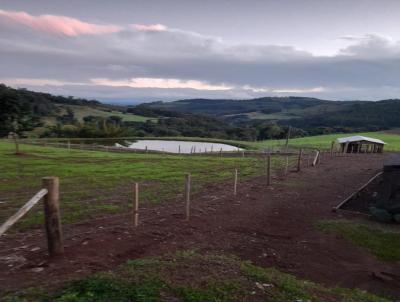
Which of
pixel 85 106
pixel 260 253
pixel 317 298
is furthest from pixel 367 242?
pixel 85 106

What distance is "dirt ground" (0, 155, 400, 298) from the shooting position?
8.63 metres

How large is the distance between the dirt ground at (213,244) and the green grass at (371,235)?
18.5 inches

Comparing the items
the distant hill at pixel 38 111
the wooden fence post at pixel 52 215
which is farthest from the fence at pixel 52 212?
the distant hill at pixel 38 111

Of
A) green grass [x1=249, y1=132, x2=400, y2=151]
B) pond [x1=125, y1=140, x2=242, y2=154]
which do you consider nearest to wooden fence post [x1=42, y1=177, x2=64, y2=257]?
pond [x1=125, y1=140, x2=242, y2=154]

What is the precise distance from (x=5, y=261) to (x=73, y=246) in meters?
1.50

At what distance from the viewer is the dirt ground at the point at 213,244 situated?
8.63m

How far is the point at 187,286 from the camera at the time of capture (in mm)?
6969

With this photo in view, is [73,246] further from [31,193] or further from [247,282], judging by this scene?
[31,193]

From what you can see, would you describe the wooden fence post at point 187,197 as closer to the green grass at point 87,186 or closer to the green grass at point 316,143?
the green grass at point 87,186

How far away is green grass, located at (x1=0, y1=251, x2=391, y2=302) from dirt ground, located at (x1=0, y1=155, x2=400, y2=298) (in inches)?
28.4

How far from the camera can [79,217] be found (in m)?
14.5

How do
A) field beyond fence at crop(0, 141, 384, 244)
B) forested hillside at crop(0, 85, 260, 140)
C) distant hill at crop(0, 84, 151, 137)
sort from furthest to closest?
1. forested hillside at crop(0, 85, 260, 140)
2. distant hill at crop(0, 84, 151, 137)
3. field beyond fence at crop(0, 141, 384, 244)

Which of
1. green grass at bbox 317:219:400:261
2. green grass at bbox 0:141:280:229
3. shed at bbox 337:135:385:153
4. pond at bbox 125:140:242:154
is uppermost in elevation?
green grass at bbox 317:219:400:261

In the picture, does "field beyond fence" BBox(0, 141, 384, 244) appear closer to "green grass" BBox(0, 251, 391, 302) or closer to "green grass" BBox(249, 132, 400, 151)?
"green grass" BBox(0, 251, 391, 302)
